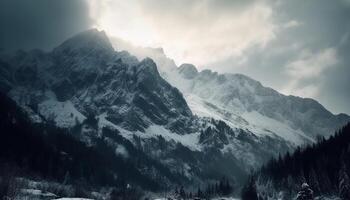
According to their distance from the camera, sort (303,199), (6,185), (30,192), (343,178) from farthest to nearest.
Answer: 1. (30,192)
2. (6,185)
3. (343,178)
4. (303,199)

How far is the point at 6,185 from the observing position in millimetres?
172625

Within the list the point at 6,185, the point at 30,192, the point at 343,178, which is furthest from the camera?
the point at 30,192

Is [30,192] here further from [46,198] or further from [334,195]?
[334,195]

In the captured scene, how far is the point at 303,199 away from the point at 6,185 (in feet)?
396

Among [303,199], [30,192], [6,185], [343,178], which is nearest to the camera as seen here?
[303,199]

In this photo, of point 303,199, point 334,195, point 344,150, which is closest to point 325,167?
point 344,150

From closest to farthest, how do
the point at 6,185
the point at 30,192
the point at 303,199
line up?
the point at 303,199 → the point at 6,185 → the point at 30,192

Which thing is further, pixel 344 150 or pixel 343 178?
pixel 344 150

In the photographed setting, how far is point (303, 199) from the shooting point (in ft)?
332

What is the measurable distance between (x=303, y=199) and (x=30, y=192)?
131 metres

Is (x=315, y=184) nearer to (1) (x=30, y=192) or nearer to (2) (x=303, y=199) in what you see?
(2) (x=303, y=199)

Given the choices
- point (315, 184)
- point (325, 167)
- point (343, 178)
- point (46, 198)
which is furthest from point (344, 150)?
point (46, 198)

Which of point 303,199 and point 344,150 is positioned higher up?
point 344,150

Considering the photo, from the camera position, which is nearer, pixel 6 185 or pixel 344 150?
pixel 6 185
